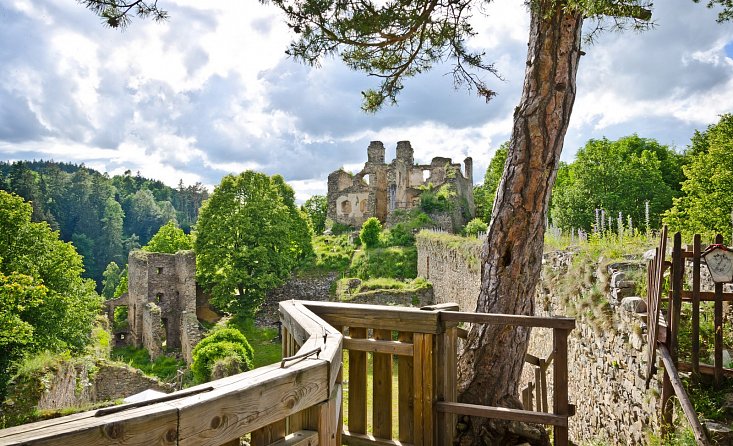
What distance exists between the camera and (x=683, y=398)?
4.45m

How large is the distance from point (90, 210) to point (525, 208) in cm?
6497

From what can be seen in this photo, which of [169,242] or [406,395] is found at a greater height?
[169,242]

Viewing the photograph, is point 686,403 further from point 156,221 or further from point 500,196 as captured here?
point 156,221

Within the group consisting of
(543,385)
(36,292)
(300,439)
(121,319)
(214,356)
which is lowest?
(121,319)

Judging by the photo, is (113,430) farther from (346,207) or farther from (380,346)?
(346,207)

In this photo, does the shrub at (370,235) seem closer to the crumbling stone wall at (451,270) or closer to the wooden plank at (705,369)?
the crumbling stone wall at (451,270)

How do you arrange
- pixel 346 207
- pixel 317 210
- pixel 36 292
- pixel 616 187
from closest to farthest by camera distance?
pixel 36 292 < pixel 616 187 < pixel 346 207 < pixel 317 210

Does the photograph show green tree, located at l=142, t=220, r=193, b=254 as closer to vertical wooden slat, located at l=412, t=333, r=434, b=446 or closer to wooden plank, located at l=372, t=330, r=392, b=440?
wooden plank, located at l=372, t=330, r=392, b=440

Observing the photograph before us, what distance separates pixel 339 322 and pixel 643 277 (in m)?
4.31

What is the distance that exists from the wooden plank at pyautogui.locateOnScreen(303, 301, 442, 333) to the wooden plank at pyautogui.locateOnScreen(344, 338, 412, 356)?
121 millimetres

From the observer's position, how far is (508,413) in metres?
3.92

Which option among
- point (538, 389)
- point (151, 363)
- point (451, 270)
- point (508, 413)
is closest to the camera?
point (508, 413)

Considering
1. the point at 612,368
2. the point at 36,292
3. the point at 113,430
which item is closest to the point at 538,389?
the point at 612,368

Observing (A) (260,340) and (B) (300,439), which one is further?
(A) (260,340)
